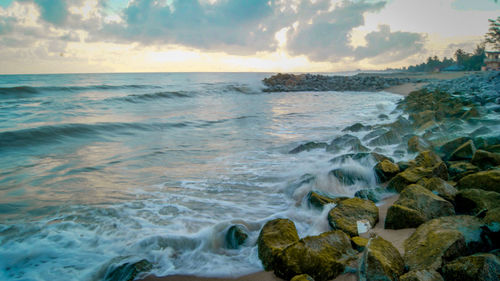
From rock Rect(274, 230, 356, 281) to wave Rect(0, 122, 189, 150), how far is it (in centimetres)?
781

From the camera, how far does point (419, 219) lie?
2271 millimetres

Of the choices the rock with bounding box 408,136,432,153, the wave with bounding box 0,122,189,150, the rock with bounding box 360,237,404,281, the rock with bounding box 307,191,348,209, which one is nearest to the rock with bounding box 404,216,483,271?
the rock with bounding box 360,237,404,281

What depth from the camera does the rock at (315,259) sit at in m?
1.85

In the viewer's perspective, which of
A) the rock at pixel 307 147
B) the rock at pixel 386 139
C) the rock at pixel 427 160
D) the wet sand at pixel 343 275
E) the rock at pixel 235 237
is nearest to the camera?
the wet sand at pixel 343 275

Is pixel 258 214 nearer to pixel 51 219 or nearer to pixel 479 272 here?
pixel 479 272

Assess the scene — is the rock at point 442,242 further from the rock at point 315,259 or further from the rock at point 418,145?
the rock at point 418,145

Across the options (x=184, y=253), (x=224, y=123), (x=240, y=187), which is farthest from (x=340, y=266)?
(x=224, y=123)

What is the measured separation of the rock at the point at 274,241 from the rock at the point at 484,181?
75.2 inches

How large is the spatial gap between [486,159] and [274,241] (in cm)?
284

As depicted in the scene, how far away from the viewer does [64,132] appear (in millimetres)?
8164

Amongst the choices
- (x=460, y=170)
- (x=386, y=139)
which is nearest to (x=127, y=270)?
(x=460, y=170)

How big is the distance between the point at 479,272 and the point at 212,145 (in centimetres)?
588

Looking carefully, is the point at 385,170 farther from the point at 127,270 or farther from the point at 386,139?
the point at 127,270

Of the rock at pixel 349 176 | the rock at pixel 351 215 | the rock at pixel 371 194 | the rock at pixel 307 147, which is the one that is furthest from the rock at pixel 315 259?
the rock at pixel 307 147
